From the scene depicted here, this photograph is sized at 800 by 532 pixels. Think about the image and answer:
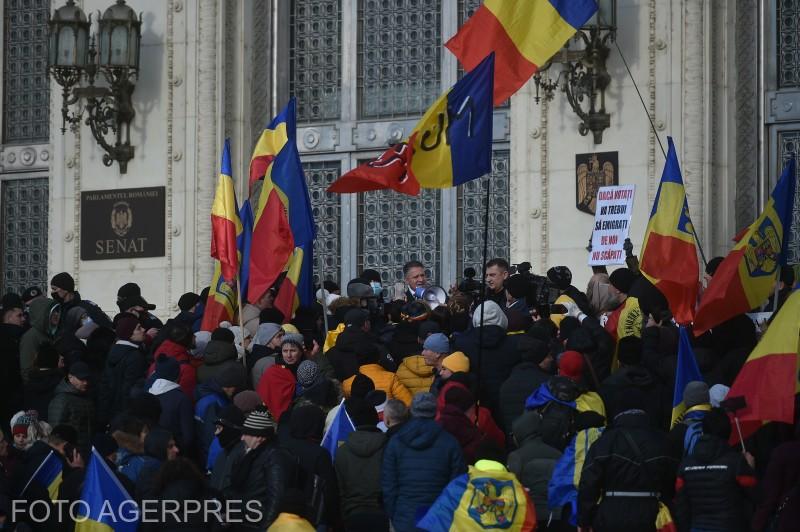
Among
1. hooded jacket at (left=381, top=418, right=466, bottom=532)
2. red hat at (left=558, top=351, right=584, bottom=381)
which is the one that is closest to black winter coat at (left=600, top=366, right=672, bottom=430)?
red hat at (left=558, top=351, right=584, bottom=381)

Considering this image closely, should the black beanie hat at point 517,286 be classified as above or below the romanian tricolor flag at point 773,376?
above

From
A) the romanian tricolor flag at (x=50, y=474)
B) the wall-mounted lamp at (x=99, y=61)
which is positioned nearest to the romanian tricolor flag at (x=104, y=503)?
the romanian tricolor flag at (x=50, y=474)

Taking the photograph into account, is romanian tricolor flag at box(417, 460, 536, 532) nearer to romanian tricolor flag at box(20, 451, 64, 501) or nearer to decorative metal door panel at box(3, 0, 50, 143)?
romanian tricolor flag at box(20, 451, 64, 501)

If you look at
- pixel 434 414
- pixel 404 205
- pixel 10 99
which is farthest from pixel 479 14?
pixel 10 99

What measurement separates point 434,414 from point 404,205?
28.6 ft

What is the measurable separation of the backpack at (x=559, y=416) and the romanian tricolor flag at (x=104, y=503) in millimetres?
2899

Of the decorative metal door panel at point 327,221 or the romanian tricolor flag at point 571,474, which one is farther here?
the decorative metal door panel at point 327,221

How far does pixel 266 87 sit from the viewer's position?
22656 mm

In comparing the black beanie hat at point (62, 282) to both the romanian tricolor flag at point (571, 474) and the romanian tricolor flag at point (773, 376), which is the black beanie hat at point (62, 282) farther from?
the romanian tricolor flag at point (773, 376)

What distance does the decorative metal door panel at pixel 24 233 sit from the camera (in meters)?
23.7

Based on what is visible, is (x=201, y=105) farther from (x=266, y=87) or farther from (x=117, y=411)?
(x=117, y=411)

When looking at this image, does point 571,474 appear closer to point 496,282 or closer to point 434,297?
point 496,282

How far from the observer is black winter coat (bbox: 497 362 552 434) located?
14945 mm

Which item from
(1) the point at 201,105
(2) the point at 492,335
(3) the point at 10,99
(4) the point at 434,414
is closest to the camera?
(4) the point at 434,414
